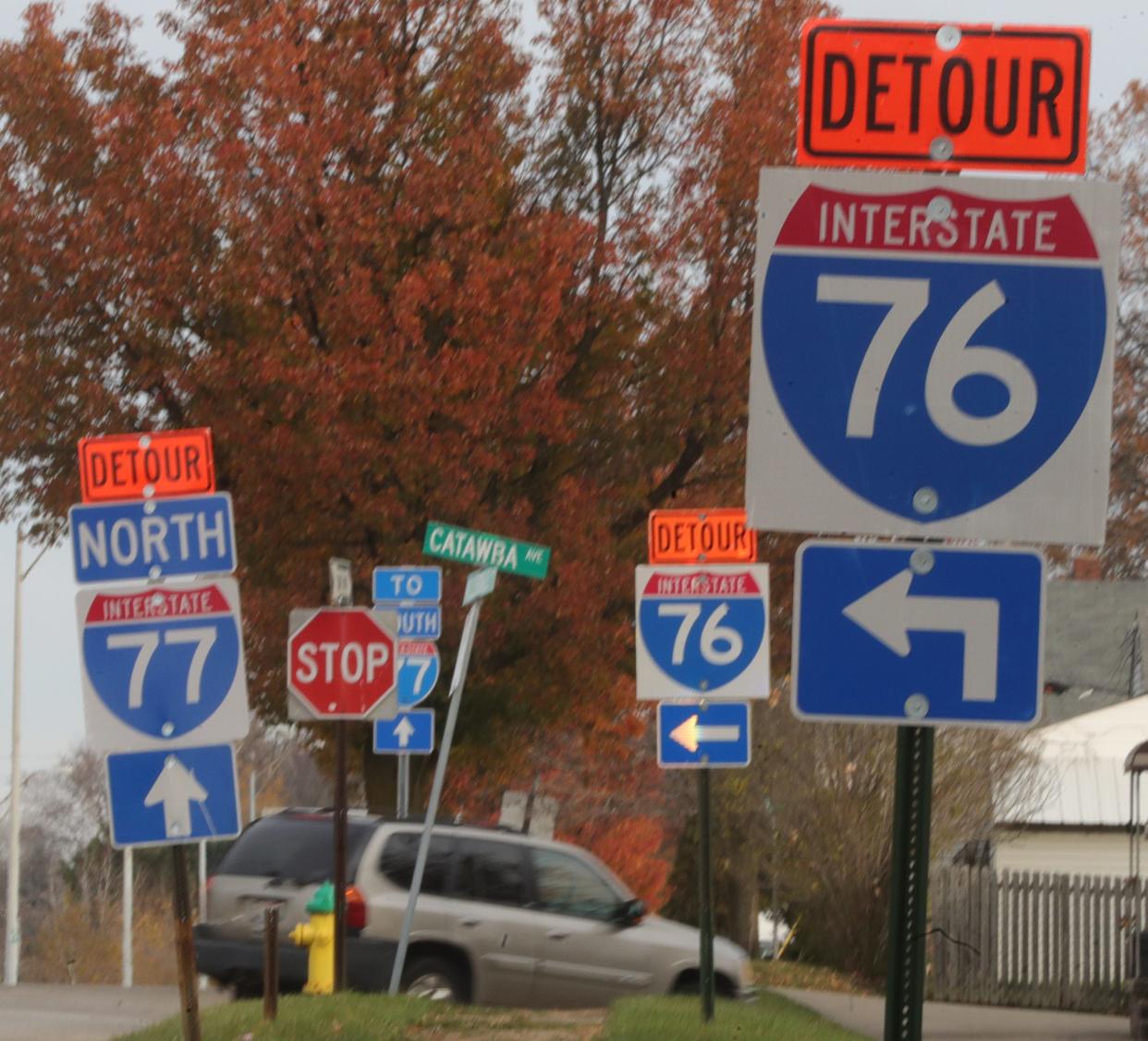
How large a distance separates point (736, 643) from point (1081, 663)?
3201 centimetres

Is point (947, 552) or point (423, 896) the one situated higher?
point (947, 552)

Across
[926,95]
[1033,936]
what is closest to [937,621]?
[926,95]

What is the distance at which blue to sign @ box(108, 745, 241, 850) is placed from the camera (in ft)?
28.2

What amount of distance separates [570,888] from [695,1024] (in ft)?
15.2

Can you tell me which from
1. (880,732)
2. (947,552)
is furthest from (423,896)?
(947,552)

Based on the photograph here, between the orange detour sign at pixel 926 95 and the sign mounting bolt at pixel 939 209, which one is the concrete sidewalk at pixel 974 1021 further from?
the sign mounting bolt at pixel 939 209

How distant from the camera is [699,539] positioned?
12039 millimetres

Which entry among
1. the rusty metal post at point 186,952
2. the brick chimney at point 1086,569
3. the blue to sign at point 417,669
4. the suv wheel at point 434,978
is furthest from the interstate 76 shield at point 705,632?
the brick chimney at point 1086,569

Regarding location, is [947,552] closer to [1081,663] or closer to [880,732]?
[880,732]

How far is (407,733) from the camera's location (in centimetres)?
1794

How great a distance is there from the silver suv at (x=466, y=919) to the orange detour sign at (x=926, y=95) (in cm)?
1157

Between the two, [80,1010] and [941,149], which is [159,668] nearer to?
[941,149]

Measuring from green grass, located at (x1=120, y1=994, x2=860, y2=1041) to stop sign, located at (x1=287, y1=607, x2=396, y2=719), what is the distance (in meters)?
1.75

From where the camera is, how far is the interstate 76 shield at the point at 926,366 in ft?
13.7
